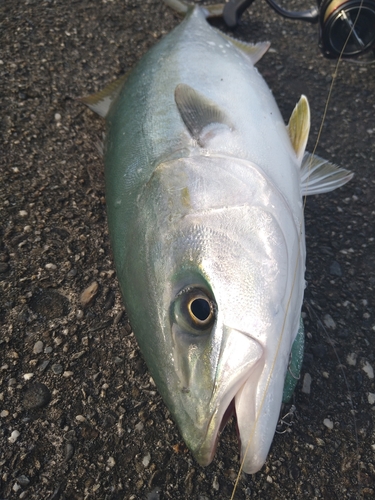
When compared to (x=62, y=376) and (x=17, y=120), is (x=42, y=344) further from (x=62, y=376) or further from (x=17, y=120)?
(x=17, y=120)

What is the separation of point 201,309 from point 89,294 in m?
0.88

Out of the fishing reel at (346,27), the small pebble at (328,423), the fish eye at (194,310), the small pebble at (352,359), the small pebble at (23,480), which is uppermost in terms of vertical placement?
the fishing reel at (346,27)

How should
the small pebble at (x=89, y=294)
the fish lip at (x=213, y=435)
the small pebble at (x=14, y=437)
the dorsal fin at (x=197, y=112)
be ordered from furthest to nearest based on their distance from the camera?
1. the small pebble at (x=89, y=294)
2. the dorsal fin at (x=197, y=112)
3. the small pebble at (x=14, y=437)
4. the fish lip at (x=213, y=435)

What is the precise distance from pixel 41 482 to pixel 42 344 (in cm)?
55

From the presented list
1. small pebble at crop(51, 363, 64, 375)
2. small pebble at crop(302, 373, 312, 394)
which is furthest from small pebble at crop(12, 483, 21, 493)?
small pebble at crop(302, 373, 312, 394)

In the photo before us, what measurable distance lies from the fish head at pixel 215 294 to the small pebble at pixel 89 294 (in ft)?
1.69

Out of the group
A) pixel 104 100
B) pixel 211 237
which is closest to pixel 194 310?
pixel 211 237

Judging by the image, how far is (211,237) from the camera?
145 cm

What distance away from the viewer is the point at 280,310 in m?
1.36

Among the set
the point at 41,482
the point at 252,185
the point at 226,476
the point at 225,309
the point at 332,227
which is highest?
the point at 252,185

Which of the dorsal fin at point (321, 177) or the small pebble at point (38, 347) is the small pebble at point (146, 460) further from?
the dorsal fin at point (321, 177)

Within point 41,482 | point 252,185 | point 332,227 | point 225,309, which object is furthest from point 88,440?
point 332,227

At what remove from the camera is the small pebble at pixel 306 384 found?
1823 mm

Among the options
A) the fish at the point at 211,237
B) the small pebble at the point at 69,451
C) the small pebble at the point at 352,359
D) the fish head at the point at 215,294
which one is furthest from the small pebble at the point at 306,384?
the small pebble at the point at 69,451
